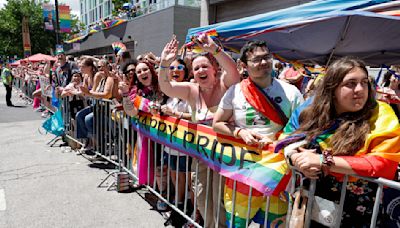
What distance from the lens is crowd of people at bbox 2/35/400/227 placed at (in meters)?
1.70

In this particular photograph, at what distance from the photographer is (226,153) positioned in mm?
2602

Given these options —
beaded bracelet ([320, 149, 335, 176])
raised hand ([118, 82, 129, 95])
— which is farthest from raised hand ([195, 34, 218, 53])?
raised hand ([118, 82, 129, 95])

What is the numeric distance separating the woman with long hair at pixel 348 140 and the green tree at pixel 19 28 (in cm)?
4755

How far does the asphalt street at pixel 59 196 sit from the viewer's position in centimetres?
353

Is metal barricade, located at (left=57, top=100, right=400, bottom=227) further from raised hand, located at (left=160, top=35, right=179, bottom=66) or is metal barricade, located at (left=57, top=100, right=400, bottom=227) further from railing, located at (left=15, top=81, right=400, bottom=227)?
raised hand, located at (left=160, top=35, right=179, bottom=66)

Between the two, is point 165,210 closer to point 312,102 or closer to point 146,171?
point 146,171

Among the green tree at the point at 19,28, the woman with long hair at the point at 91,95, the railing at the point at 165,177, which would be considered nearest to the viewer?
the railing at the point at 165,177

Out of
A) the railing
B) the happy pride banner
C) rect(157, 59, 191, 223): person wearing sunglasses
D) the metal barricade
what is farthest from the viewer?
rect(157, 59, 191, 223): person wearing sunglasses

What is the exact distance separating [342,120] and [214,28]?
348 cm

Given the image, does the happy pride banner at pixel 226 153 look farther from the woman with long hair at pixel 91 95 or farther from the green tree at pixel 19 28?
the green tree at pixel 19 28

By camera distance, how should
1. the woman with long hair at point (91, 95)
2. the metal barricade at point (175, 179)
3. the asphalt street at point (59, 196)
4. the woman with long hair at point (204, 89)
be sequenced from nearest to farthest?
1. the metal barricade at point (175, 179)
2. the woman with long hair at point (204, 89)
3. the asphalt street at point (59, 196)
4. the woman with long hair at point (91, 95)

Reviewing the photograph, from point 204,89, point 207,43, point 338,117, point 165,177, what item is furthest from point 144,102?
point 338,117

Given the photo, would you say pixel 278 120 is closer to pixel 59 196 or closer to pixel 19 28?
pixel 59 196

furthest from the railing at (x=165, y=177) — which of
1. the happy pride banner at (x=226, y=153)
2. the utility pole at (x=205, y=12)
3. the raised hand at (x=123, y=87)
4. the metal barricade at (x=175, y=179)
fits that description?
the utility pole at (x=205, y=12)
